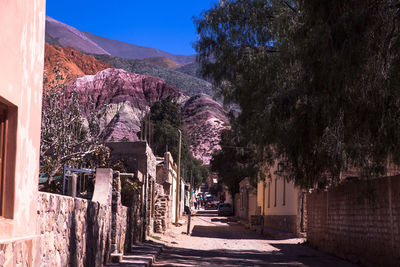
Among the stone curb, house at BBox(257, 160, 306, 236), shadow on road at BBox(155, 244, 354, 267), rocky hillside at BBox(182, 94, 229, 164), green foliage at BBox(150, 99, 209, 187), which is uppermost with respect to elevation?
rocky hillside at BBox(182, 94, 229, 164)

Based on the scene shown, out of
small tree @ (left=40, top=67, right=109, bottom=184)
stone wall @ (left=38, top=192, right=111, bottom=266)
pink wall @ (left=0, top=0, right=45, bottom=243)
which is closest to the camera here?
pink wall @ (left=0, top=0, right=45, bottom=243)

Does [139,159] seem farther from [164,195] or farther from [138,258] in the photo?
[164,195]

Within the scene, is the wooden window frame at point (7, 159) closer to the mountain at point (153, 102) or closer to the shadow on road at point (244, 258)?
the shadow on road at point (244, 258)

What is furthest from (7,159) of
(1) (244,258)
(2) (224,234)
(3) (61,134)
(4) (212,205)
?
(4) (212,205)

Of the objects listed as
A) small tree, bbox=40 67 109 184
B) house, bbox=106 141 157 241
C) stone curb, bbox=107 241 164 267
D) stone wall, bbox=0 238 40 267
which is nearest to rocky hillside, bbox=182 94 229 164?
house, bbox=106 141 157 241

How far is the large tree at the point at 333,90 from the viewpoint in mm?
10195

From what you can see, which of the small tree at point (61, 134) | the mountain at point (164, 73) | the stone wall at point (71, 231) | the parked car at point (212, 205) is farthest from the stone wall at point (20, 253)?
the mountain at point (164, 73)

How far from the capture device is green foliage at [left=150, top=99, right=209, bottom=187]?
7131cm

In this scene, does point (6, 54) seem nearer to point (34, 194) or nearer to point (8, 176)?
point (8, 176)

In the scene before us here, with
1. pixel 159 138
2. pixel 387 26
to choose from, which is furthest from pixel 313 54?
pixel 159 138

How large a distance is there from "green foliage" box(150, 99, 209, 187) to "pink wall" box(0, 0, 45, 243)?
5477 centimetres

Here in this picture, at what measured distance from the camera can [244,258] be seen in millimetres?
17234

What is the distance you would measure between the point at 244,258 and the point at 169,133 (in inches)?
2192

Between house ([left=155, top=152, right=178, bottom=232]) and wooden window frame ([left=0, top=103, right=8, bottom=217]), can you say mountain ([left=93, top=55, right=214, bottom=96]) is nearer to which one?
house ([left=155, top=152, right=178, bottom=232])
